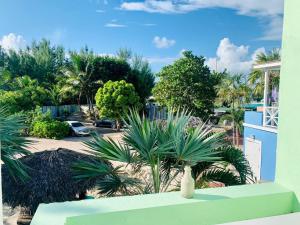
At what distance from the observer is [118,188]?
86.3 inches

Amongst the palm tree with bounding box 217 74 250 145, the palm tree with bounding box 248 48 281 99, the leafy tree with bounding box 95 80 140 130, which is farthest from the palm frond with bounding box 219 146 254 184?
the palm tree with bounding box 248 48 281 99

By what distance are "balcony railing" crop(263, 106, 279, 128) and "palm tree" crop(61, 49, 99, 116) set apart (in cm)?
333

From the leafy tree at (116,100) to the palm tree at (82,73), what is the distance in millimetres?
370

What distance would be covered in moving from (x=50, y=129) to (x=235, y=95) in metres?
4.92

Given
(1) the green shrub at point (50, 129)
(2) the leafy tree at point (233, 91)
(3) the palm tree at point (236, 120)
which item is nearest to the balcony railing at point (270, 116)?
(3) the palm tree at point (236, 120)

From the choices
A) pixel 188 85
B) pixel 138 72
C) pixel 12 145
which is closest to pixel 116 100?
pixel 138 72

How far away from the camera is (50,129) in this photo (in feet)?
18.4

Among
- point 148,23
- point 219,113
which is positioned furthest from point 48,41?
point 219,113

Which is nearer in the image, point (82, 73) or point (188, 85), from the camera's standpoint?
point (82, 73)

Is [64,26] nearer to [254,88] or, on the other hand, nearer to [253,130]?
[253,130]

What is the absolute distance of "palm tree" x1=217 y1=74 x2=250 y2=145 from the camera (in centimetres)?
723

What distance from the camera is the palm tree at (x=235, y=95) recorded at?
723 centimetres

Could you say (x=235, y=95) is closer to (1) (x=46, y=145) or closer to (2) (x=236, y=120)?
(2) (x=236, y=120)

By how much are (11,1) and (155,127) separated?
4250 millimetres
